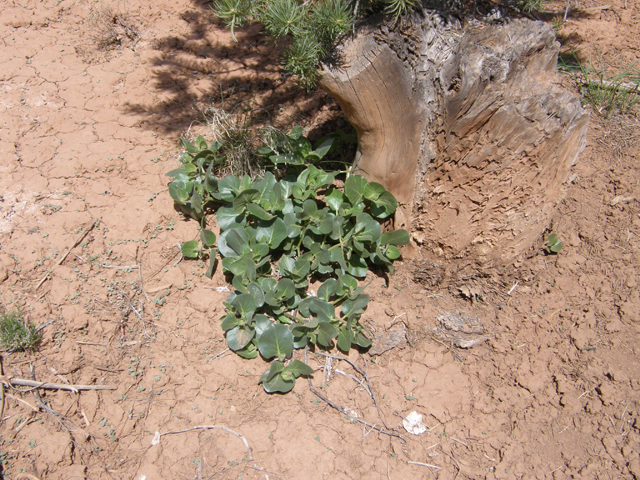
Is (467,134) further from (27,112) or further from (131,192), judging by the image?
(27,112)

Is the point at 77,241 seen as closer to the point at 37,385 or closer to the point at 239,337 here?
the point at 37,385

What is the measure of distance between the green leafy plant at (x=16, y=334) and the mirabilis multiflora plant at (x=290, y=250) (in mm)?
862

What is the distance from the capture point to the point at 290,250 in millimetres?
2729

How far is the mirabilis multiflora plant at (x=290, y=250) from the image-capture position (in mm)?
2408

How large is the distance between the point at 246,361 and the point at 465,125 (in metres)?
1.66

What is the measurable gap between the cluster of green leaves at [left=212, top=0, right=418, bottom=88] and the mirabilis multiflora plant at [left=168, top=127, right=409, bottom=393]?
61 centimetres

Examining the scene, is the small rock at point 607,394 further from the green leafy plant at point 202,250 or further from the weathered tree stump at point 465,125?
the green leafy plant at point 202,250

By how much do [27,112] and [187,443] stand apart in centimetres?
259

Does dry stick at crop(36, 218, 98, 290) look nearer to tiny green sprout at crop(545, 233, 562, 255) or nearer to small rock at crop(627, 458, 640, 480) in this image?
tiny green sprout at crop(545, 233, 562, 255)

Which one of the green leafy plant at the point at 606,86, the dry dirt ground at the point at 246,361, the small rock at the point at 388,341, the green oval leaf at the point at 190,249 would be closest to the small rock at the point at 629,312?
the dry dirt ground at the point at 246,361

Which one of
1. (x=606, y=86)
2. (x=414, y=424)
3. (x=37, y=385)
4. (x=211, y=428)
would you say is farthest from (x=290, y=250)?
(x=606, y=86)

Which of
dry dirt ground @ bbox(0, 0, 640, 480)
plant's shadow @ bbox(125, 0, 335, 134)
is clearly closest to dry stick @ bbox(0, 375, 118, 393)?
dry dirt ground @ bbox(0, 0, 640, 480)

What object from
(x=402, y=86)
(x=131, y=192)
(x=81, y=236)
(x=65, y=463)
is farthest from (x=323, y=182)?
(x=65, y=463)

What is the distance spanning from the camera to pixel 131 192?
9.70ft
